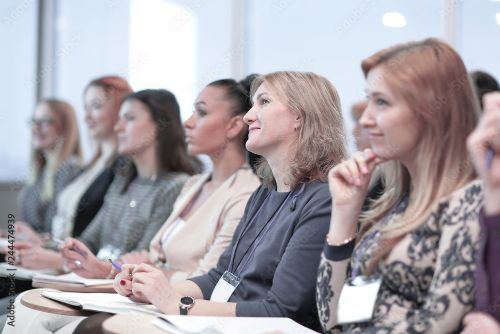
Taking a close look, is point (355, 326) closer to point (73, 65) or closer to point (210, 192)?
point (210, 192)

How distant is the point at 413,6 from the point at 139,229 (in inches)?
97.2

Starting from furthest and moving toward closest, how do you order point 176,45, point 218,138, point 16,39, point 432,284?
point 16,39, point 176,45, point 218,138, point 432,284

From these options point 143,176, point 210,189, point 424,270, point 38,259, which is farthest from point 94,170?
point 424,270

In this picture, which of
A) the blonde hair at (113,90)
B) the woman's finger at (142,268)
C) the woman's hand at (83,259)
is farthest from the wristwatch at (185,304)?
the blonde hair at (113,90)

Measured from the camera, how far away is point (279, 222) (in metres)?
2.29

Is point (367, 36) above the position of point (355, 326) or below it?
above

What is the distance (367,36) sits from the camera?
495 cm

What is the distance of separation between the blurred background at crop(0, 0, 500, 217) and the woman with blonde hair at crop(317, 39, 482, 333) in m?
2.42

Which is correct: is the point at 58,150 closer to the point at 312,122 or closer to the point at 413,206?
the point at 312,122

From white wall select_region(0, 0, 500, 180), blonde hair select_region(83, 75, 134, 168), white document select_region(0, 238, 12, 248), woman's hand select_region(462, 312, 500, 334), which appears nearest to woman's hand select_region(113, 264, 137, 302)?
woman's hand select_region(462, 312, 500, 334)

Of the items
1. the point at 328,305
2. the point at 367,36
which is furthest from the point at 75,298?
the point at 367,36

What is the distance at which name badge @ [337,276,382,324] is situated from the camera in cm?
165

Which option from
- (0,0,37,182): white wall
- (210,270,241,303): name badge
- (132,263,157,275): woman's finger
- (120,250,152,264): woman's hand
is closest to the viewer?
(132,263,157,275): woman's finger

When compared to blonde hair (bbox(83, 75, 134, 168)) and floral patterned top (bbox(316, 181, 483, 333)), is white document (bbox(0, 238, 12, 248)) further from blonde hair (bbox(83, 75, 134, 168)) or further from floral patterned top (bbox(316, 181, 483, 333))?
floral patterned top (bbox(316, 181, 483, 333))
